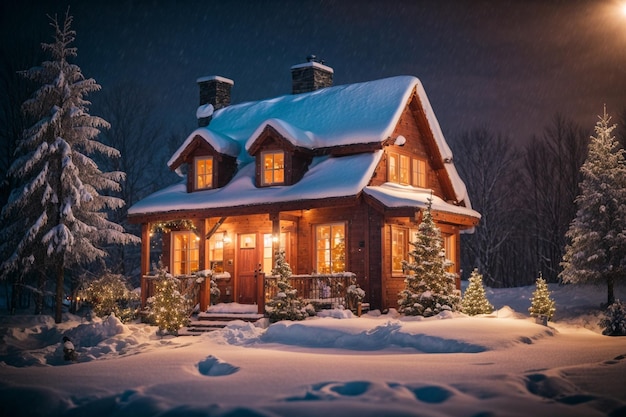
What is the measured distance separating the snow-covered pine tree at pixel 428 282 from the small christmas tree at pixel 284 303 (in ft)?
9.85

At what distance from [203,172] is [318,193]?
6.26m

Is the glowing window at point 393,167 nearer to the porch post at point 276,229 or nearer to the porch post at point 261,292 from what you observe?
the porch post at point 276,229

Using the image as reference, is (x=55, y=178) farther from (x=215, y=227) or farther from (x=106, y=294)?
(x=215, y=227)

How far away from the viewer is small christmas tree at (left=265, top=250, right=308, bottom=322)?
1808cm

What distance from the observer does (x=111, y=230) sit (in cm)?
2350


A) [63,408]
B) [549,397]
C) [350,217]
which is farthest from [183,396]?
[350,217]

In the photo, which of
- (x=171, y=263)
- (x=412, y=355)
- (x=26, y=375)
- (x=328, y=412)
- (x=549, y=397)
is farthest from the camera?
(x=171, y=263)

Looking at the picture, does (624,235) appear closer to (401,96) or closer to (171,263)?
(401,96)

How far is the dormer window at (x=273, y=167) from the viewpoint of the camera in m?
22.5

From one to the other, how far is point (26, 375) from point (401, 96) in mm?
16279

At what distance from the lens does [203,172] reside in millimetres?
24609

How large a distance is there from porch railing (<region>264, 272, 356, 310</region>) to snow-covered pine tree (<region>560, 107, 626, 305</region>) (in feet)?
35.5

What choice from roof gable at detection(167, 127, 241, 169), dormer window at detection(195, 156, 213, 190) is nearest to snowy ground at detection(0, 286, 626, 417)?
dormer window at detection(195, 156, 213, 190)

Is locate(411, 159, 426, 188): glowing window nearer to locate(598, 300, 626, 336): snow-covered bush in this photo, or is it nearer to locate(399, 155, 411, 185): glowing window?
locate(399, 155, 411, 185): glowing window
